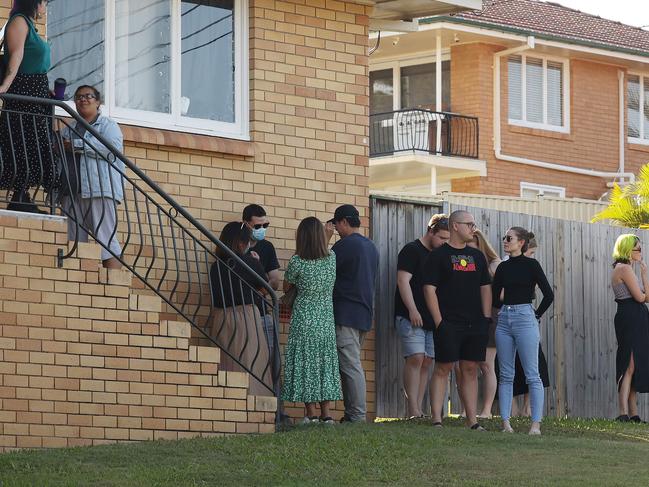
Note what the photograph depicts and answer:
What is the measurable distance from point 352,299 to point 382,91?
20958mm

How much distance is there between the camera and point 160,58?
46.4 feet

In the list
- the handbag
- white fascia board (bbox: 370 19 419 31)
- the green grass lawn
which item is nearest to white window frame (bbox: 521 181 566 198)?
white fascia board (bbox: 370 19 419 31)

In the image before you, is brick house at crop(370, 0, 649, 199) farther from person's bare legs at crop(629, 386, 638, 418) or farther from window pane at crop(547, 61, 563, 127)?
person's bare legs at crop(629, 386, 638, 418)

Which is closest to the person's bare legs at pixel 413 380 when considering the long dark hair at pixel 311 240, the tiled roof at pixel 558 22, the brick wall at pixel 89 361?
the long dark hair at pixel 311 240

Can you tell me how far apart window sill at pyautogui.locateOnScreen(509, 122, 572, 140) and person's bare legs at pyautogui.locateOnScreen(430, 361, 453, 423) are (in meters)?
20.5

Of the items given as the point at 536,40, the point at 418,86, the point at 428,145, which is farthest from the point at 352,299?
the point at 418,86

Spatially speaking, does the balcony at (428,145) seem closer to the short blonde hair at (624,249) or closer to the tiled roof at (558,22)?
the tiled roof at (558,22)

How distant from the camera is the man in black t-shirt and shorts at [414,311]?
14.0m

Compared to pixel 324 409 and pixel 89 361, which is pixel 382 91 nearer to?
pixel 324 409

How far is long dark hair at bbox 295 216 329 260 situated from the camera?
510 inches

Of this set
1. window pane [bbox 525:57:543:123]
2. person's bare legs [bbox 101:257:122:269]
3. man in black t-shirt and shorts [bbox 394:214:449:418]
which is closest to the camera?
person's bare legs [bbox 101:257:122:269]

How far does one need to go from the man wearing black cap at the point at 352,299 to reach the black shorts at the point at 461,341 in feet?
2.33

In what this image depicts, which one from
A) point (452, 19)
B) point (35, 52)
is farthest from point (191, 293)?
point (452, 19)

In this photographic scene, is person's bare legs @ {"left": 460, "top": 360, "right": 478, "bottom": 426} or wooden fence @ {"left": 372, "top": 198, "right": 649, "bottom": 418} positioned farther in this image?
wooden fence @ {"left": 372, "top": 198, "right": 649, "bottom": 418}
